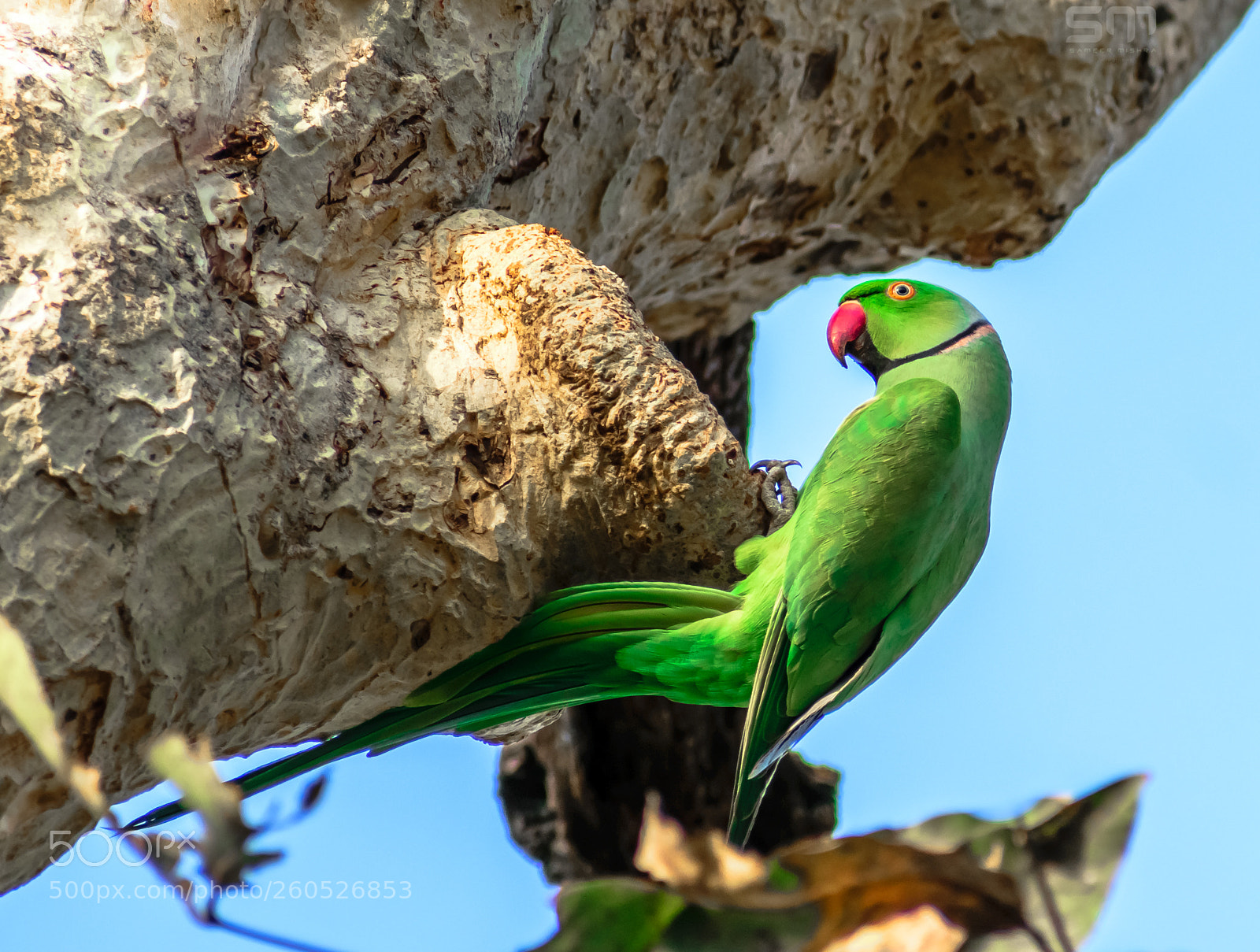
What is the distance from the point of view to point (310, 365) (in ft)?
5.23

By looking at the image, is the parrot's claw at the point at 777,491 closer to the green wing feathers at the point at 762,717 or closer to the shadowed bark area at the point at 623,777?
the green wing feathers at the point at 762,717

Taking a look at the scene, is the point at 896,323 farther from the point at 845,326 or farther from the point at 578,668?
the point at 578,668

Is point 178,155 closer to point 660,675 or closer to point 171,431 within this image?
point 171,431

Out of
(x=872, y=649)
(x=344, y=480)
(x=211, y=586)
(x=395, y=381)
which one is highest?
(x=395, y=381)

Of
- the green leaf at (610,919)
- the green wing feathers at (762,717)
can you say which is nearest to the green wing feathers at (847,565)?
the green wing feathers at (762,717)

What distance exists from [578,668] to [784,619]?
33 cm

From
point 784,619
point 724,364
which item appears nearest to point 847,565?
point 784,619

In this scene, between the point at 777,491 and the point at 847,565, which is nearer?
the point at 847,565

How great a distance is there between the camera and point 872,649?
1564mm

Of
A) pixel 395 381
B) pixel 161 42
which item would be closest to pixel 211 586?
pixel 395 381

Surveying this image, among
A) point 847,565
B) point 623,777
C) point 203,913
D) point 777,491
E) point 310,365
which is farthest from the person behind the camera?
point 623,777

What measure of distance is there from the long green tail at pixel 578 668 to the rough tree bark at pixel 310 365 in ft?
0.22

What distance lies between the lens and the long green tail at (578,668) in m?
1.55

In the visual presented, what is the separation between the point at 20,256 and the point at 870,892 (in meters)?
1.26
